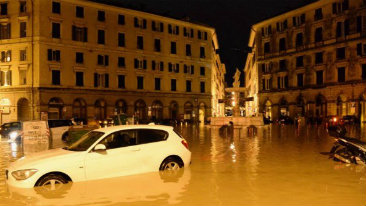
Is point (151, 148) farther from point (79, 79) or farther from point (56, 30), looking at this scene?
point (56, 30)

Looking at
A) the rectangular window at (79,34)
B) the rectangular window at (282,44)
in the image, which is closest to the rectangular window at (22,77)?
the rectangular window at (79,34)

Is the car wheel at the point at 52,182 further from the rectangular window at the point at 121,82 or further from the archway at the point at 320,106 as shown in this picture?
the archway at the point at 320,106

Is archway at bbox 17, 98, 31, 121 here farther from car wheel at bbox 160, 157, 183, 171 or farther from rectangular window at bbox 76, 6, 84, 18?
car wheel at bbox 160, 157, 183, 171

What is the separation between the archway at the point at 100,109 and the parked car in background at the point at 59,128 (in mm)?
24284

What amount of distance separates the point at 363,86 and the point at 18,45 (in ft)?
147

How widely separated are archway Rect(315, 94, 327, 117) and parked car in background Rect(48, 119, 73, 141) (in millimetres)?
38646

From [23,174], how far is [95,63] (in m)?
44.8

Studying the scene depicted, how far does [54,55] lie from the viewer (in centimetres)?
4844

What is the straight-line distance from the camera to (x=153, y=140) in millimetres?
10883

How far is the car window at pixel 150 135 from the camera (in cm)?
1072

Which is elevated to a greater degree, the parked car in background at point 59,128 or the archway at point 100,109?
the archway at point 100,109

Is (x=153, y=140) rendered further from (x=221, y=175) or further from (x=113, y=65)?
(x=113, y=65)

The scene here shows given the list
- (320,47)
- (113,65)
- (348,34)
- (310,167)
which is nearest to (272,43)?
(320,47)

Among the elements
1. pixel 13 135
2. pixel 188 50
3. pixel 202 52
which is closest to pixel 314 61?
pixel 202 52
